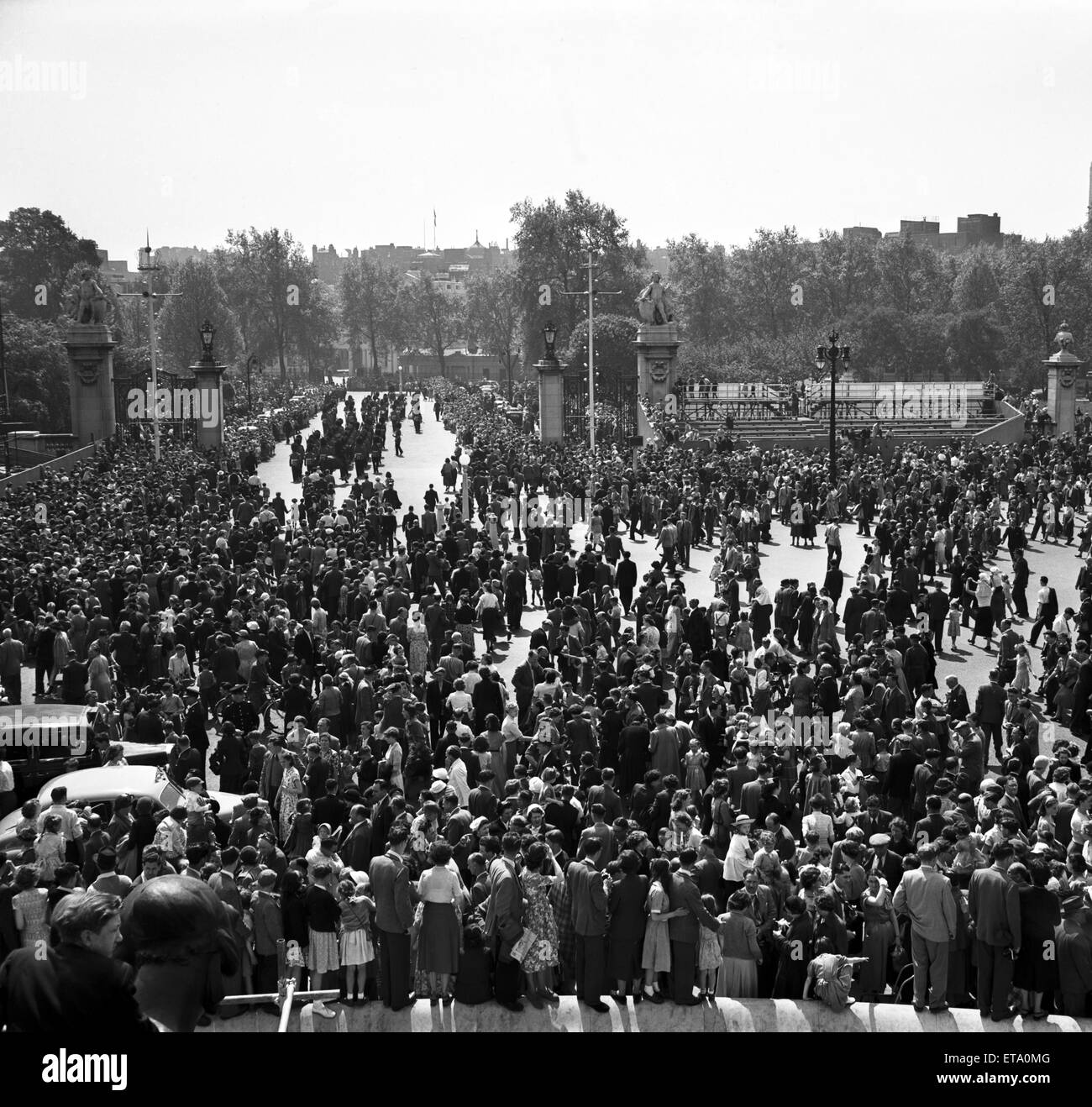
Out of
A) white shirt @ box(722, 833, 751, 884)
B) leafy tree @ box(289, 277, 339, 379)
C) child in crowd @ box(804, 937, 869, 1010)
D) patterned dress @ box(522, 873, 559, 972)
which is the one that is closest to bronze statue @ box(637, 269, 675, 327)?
white shirt @ box(722, 833, 751, 884)

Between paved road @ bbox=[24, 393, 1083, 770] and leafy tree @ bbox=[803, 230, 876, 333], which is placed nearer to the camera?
paved road @ bbox=[24, 393, 1083, 770]

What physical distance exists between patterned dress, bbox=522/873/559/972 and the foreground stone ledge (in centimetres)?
30

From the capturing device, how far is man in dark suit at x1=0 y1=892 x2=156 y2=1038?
3.24 m

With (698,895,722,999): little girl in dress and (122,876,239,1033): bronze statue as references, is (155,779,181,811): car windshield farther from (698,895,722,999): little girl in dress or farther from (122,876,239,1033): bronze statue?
(122,876,239,1033): bronze statue

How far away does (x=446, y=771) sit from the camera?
1249cm

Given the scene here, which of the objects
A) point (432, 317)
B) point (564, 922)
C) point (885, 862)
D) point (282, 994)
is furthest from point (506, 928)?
point (432, 317)

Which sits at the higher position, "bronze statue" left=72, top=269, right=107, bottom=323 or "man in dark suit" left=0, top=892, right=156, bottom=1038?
"bronze statue" left=72, top=269, right=107, bottom=323

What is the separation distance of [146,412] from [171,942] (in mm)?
47257

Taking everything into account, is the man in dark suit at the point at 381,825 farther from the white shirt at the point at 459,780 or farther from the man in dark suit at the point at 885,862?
the man in dark suit at the point at 885,862

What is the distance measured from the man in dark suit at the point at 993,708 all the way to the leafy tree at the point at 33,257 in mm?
78218

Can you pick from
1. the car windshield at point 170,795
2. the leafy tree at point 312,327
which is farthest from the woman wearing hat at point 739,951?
the leafy tree at point 312,327

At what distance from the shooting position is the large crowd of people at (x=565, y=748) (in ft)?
29.8
